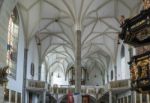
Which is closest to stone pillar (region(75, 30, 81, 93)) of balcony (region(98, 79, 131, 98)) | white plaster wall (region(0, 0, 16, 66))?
balcony (region(98, 79, 131, 98))

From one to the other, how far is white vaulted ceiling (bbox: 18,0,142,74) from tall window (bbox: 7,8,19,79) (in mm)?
1568

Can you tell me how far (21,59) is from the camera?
31.9 meters

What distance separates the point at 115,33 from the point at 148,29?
1049 inches

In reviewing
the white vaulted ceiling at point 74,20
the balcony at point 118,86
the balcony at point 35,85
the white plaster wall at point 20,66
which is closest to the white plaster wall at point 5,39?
the white plaster wall at point 20,66

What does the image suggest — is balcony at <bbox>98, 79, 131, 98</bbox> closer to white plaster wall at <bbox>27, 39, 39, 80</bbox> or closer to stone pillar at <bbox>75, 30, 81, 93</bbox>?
stone pillar at <bbox>75, 30, 81, 93</bbox>

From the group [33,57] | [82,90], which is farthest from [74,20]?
[82,90]

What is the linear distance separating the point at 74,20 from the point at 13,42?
20.7 feet

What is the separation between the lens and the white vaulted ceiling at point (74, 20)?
2986 cm

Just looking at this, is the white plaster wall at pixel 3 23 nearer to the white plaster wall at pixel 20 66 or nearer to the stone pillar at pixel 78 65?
the white plaster wall at pixel 20 66

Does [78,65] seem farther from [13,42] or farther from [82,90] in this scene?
[82,90]

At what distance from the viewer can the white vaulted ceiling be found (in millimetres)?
29859

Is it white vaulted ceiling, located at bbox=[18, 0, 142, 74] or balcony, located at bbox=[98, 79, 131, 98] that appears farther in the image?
balcony, located at bbox=[98, 79, 131, 98]

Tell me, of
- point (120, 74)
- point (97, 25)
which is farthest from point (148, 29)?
point (120, 74)

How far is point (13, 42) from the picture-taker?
95.6 ft
